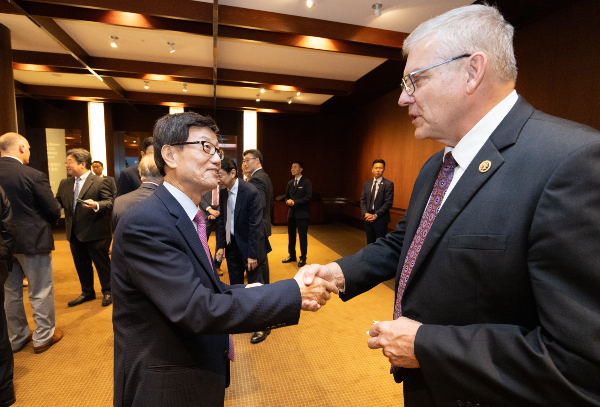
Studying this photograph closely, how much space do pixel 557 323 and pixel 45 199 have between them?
3.78 m

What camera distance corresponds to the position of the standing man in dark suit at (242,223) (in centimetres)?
309

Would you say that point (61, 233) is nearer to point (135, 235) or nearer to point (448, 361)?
point (135, 235)

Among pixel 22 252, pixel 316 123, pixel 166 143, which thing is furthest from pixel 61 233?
pixel 166 143

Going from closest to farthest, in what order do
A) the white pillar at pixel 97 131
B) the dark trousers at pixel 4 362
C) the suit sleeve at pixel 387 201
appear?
1. the dark trousers at pixel 4 362
2. the suit sleeve at pixel 387 201
3. the white pillar at pixel 97 131

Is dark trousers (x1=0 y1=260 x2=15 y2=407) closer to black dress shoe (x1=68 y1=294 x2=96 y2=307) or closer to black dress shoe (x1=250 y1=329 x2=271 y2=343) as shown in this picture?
black dress shoe (x1=68 y1=294 x2=96 y2=307)

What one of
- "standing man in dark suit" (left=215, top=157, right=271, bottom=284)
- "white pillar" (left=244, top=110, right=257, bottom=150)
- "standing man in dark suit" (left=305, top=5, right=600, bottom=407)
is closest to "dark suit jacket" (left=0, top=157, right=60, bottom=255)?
"standing man in dark suit" (left=215, top=157, right=271, bottom=284)

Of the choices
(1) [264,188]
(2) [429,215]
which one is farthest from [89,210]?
(2) [429,215]

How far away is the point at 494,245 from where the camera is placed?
0.76 m

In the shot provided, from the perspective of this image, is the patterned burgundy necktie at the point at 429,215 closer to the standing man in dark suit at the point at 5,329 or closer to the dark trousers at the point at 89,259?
the standing man in dark suit at the point at 5,329

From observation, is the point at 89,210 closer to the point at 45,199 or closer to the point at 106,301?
the point at 45,199

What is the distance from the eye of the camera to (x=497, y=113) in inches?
35.0

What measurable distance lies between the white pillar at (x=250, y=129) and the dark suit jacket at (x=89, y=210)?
6.13 metres

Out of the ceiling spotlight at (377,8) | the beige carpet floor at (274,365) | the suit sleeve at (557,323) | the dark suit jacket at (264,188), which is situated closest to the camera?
the suit sleeve at (557,323)

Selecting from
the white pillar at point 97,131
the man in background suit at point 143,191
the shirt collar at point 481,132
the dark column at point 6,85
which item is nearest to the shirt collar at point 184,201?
the shirt collar at point 481,132
